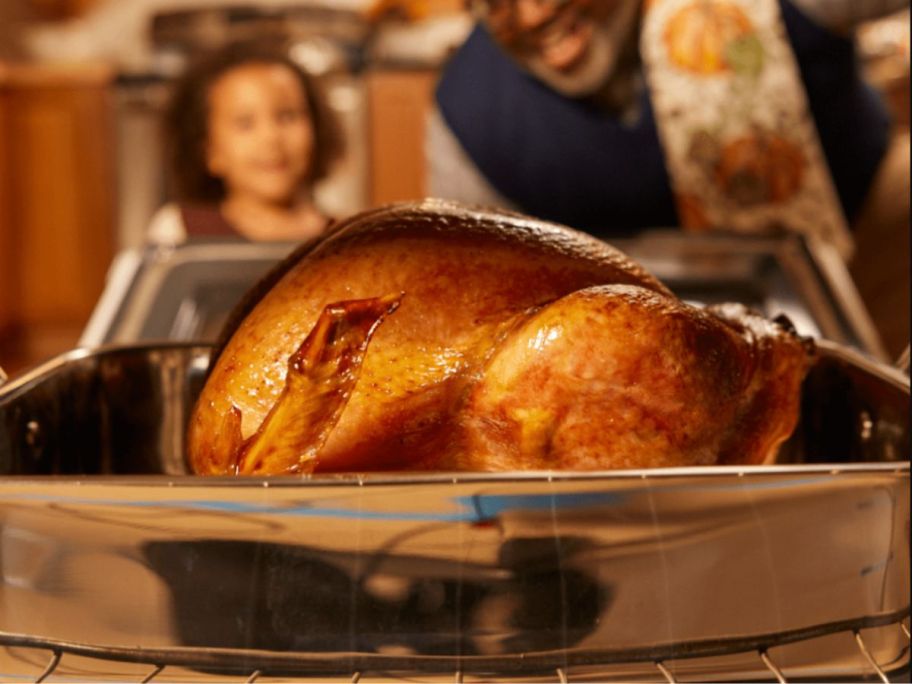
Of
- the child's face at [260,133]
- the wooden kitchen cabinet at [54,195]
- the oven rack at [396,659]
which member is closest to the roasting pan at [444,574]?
the oven rack at [396,659]

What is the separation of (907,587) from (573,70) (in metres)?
0.66

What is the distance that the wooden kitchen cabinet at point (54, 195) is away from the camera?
317 cm

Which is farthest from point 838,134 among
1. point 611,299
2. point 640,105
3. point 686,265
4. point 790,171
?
point 611,299

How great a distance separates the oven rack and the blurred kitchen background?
2.50m

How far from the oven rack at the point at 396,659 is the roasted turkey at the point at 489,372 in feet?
0.29

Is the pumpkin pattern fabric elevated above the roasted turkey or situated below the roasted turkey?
above

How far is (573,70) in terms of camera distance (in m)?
0.89

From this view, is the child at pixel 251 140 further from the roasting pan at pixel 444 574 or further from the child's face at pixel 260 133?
the roasting pan at pixel 444 574

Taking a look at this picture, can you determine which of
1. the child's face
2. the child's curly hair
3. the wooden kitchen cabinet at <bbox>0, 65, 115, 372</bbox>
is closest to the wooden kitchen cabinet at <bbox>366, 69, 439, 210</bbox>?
the wooden kitchen cabinet at <bbox>0, 65, 115, 372</bbox>

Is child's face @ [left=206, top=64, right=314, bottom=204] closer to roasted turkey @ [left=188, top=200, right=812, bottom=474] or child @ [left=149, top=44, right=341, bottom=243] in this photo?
child @ [left=149, top=44, right=341, bottom=243]

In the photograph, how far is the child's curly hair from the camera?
176 cm

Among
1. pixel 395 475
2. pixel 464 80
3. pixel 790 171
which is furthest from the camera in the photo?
pixel 464 80

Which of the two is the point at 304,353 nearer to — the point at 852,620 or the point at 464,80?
the point at 852,620

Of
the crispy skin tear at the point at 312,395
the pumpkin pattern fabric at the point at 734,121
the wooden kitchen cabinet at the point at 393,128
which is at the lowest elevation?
the crispy skin tear at the point at 312,395
